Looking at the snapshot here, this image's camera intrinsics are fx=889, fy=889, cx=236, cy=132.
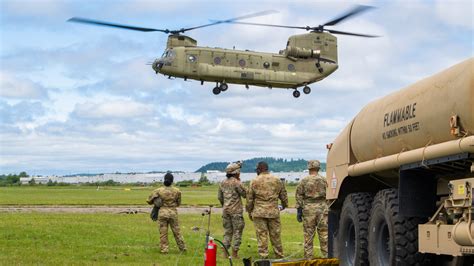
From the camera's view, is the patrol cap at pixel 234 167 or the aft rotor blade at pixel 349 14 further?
the aft rotor blade at pixel 349 14

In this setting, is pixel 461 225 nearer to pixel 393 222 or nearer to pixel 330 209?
pixel 393 222

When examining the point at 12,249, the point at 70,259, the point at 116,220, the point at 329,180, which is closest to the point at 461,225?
the point at 329,180

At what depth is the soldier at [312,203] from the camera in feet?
55.1

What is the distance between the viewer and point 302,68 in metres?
50.7

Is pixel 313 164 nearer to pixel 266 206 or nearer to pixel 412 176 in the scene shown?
pixel 266 206

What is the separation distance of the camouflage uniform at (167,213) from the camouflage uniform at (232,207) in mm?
1140

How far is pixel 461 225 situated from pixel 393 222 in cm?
189

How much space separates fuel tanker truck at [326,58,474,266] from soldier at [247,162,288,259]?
2.17 metres

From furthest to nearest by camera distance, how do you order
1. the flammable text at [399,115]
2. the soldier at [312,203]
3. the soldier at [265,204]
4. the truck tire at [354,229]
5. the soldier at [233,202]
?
the soldier at [233,202] → the soldier at [312,203] → the soldier at [265,204] → the truck tire at [354,229] → the flammable text at [399,115]

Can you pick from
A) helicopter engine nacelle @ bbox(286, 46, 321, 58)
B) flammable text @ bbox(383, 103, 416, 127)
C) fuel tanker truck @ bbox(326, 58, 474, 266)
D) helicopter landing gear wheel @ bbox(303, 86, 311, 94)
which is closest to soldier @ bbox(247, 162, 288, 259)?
fuel tanker truck @ bbox(326, 58, 474, 266)

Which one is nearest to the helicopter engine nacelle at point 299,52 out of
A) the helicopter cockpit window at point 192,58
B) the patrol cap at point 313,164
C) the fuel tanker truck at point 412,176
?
the helicopter cockpit window at point 192,58

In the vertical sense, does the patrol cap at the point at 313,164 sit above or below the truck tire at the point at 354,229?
above

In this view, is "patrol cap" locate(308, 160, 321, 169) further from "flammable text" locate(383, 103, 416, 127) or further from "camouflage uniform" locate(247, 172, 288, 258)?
"flammable text" locate(383, 103, 416, 127)

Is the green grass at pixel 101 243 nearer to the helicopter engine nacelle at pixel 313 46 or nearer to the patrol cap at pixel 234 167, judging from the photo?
the patrol cap at pixel 234 167
